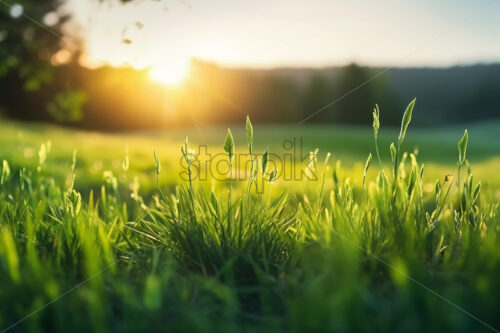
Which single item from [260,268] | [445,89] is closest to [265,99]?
[445,89]

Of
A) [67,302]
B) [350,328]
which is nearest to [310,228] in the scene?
[350,328]

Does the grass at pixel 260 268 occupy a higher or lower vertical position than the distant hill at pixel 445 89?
lower

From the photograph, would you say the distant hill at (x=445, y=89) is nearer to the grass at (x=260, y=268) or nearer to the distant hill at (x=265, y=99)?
the distant hill at (x=265, y=99)


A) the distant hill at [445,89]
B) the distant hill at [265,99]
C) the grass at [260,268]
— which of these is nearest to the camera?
the grass at [260,268]

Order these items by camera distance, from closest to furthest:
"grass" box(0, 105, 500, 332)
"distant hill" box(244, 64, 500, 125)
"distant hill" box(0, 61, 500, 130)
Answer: "grass" box(0, 105, 500, 332) → "distant hill" box(0, 61, 500, 130) → "distant hill" box(244, 64, 500, 125)

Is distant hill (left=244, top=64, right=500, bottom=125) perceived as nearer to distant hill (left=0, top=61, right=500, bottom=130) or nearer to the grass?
distant hill (left=0, top=61, right=500, bottom=130)

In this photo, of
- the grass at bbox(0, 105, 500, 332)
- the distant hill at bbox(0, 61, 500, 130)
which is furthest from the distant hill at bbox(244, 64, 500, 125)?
the grass at bbox(0, 105, 500, 332)

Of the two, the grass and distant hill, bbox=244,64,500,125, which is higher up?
distant hill, bbox=244,64,500,125

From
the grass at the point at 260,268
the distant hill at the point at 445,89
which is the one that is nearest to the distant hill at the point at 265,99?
the distant hill at the point at 445,89

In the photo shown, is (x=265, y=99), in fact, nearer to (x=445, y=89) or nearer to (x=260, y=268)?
(x=445, y=89)

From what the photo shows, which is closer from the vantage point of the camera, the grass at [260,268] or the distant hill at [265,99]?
the grass at [260,268]

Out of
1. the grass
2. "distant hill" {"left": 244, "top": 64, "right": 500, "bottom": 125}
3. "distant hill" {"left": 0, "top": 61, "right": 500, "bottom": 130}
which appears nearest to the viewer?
the grass

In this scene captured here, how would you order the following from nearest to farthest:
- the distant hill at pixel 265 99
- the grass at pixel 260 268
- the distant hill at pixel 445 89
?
the grass at pixel 260 268 → the distant hill at pixel 265 99 → the distant hill at pixel 445 89

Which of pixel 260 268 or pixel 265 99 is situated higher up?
pixel 265 99
